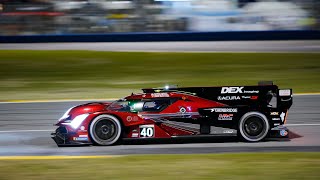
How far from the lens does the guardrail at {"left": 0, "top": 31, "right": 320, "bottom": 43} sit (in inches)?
953

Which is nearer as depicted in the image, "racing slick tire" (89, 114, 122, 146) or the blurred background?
"racing slick tire" (89, 114, 122, 146)

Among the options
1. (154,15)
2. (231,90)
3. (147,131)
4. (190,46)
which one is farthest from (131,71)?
(147,131)

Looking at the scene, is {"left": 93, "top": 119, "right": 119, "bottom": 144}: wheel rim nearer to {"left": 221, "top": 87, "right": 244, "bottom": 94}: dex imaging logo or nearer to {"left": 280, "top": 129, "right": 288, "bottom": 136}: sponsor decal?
{"left": 221, "top": 87, "right": 244, "bottom": 94}: dex imaging logo

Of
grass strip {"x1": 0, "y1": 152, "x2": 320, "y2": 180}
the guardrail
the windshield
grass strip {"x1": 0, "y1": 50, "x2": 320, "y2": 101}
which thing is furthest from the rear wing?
the guardrail

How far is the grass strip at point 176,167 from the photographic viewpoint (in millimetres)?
6984

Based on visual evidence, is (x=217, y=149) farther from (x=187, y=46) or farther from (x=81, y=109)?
(x=187, y=46)

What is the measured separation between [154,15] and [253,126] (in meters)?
14.9

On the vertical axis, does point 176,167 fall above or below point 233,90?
below

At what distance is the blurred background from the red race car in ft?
47.0

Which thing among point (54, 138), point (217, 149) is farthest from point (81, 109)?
point (217, 149)

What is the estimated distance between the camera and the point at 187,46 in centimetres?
2300

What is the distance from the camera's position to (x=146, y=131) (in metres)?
9.06

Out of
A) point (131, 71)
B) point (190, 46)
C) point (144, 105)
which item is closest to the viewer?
point (144, 105)

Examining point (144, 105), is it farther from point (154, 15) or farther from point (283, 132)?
point (154, 15)
